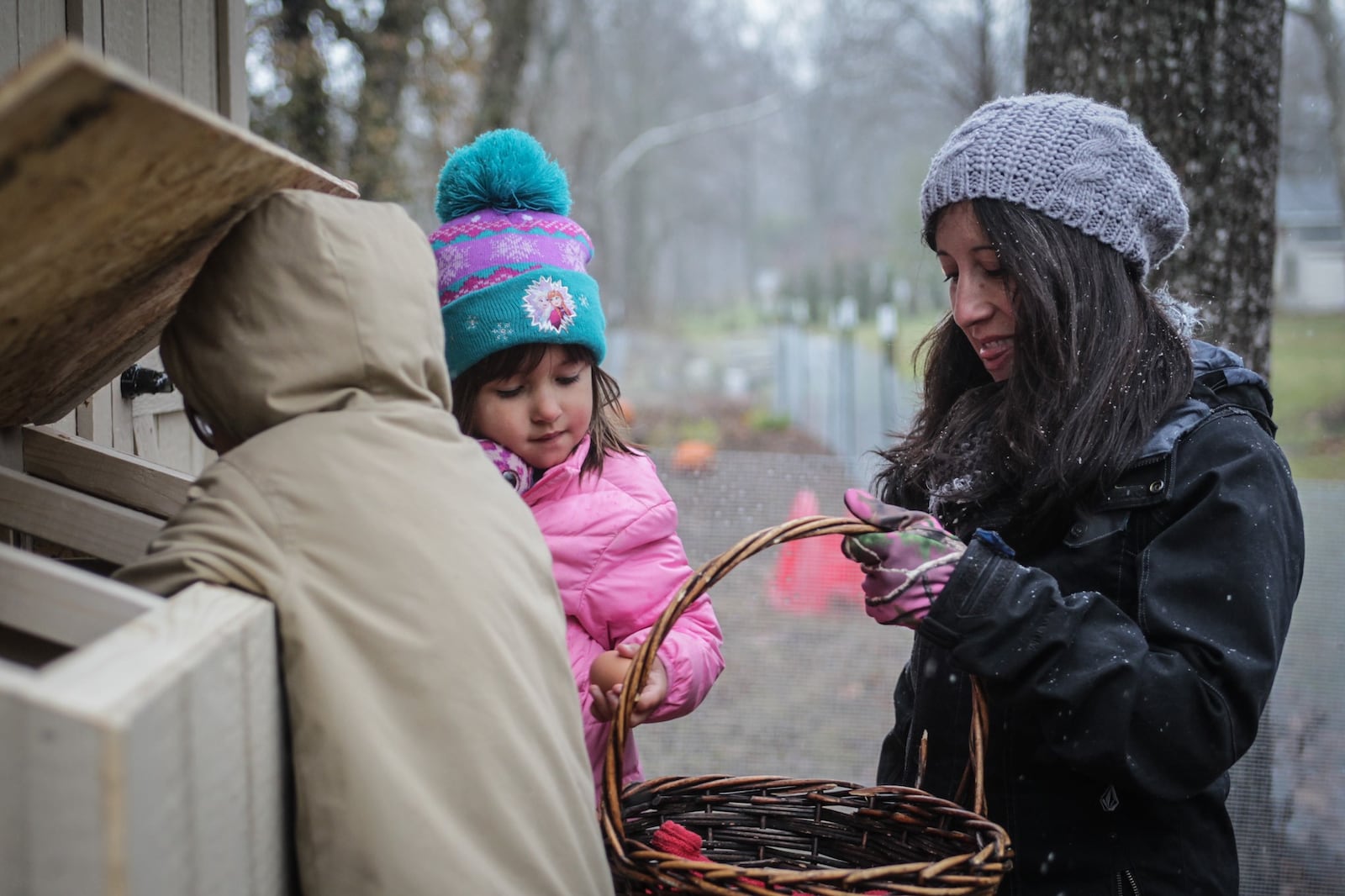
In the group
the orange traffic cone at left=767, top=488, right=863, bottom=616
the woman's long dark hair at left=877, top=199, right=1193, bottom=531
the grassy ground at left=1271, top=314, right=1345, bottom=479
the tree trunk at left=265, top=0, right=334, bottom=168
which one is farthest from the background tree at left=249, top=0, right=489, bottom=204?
the grassy ground at left=1271, top=314, right=1345, bottom=479

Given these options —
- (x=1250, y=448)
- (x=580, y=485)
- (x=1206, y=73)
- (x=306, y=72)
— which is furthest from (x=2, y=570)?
(x=306, y=72)

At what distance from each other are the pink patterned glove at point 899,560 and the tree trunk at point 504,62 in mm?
8479

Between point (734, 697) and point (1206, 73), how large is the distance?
2.84m

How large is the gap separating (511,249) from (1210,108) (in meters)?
2.18

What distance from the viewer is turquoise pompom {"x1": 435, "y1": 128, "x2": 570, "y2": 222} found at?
6.28ft

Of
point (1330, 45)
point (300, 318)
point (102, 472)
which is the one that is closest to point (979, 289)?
point (300, 318)

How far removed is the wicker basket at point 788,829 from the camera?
1.39m

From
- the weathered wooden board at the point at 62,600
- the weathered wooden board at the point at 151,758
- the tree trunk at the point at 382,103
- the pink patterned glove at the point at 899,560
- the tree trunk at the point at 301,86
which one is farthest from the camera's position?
the tree trunk at the point at 382,103

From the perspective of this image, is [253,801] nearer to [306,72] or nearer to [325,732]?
[325,732]

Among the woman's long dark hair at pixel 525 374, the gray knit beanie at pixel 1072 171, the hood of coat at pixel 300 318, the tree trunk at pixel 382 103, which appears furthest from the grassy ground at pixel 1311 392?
the hood of coat at pixel 300 318

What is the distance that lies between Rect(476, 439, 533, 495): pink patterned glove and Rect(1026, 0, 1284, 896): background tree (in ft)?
6.80

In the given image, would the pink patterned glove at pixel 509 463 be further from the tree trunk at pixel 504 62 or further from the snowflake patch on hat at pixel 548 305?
the tree trunk at pixel 504 62

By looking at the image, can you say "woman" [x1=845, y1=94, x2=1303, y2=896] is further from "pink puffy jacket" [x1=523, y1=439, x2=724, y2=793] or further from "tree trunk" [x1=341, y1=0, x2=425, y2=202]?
"tree trunk" [x1=341, y1=0, x2=425, y2=202]

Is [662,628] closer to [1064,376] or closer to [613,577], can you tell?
[613,577]
